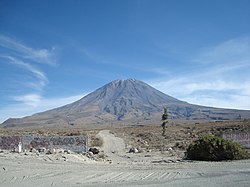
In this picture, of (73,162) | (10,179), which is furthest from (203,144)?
(10,179)

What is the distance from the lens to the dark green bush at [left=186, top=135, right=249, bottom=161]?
25.7 metres

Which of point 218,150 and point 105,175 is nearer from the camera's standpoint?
point 105,175

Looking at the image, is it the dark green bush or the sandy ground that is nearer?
the sandy ground

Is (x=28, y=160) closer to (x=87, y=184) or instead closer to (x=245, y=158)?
(x=87, y=184)

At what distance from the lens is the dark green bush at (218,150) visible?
25.7 metres

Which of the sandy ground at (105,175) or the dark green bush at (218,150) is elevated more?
the dark green bush at (218,150)

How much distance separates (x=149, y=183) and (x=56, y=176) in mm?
5345

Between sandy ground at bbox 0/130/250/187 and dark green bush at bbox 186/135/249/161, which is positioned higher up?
dark green bush at bbox 186/135/249/161

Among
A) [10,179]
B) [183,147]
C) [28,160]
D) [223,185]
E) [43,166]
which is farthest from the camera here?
[183,147]

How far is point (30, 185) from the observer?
53.0ft

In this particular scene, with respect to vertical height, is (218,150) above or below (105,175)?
above

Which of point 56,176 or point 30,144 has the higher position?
point 30,144

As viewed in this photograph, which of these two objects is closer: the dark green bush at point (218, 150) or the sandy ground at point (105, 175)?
the sandy ground at point (105, 175)

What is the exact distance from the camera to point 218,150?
86.1ft
